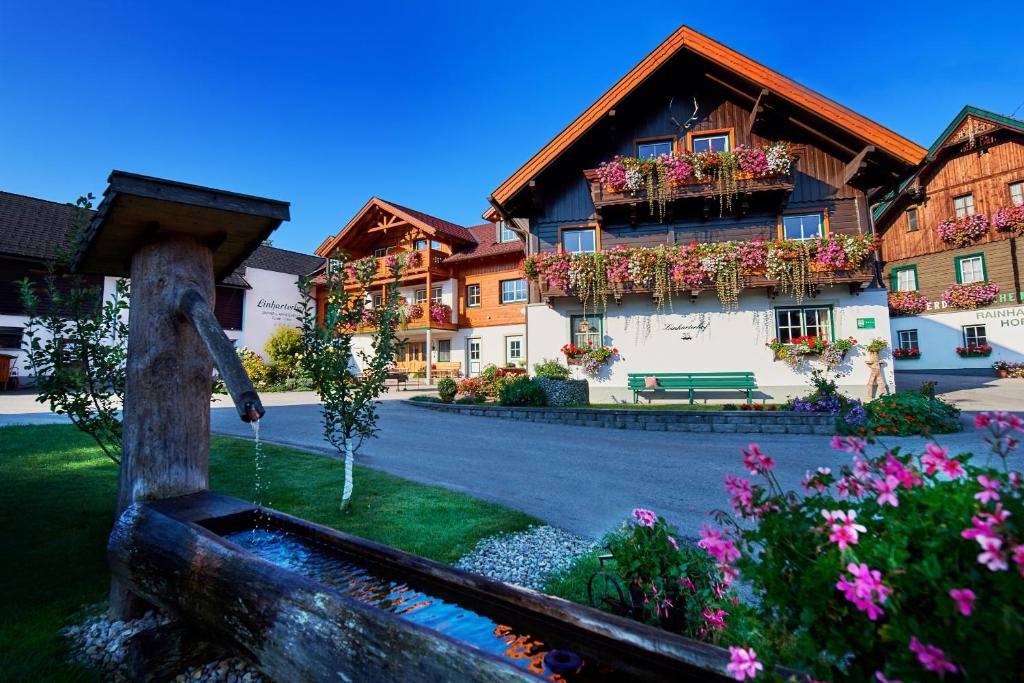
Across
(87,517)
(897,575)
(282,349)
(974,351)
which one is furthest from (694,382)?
(282,349)

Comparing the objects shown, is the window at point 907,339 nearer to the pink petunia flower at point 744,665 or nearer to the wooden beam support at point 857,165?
the wooden beam support at point 857,165

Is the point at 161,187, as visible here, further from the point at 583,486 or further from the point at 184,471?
the point at 583,486

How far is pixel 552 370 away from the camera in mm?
15250

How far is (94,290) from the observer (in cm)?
473

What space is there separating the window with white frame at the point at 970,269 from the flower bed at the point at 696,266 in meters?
14.6

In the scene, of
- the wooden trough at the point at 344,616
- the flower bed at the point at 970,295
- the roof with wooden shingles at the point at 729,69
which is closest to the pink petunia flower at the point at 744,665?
the wooden trough at the point at 344,616

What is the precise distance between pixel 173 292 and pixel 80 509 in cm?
309

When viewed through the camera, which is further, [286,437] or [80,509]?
[286,437]

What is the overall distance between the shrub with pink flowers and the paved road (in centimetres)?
343

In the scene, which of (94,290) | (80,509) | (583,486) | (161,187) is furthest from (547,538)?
(94,290)

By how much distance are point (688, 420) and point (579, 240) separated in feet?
25.0

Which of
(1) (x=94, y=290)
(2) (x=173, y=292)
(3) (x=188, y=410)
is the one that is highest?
(1) (x=94, y=290)

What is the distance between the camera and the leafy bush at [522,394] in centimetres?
1405

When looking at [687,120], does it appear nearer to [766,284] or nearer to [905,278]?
[766,284]
